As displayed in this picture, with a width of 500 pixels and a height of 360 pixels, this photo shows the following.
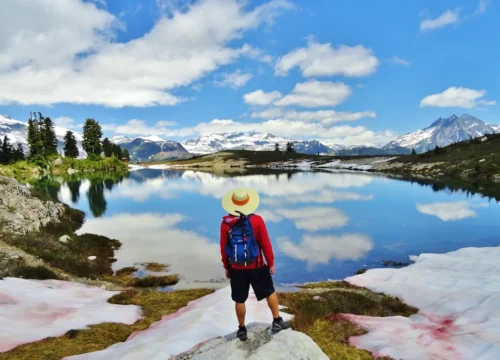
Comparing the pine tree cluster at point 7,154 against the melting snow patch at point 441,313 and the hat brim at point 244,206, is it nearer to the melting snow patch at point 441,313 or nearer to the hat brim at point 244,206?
the melting snow patch at point 441,313

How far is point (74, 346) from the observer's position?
11703mm

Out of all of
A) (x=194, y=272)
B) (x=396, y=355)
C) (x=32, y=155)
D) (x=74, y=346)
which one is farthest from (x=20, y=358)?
(x=32, y=155)

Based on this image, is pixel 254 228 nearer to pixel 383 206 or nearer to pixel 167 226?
pixel 167 226

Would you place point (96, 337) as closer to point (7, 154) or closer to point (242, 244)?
point (242, 244)

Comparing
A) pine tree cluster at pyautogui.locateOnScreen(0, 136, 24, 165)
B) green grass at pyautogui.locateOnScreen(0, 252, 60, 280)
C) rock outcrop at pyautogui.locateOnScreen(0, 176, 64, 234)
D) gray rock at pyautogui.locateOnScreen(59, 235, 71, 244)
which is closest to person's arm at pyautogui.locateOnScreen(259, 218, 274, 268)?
green grass at pyautogui.locateOnScreen(0, 252, 60, 280)

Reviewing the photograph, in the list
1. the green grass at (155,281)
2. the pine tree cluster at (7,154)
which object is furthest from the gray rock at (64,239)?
the pine tree cluster at (7,154)

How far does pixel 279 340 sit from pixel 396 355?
461cm

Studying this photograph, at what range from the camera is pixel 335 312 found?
14.9 metres

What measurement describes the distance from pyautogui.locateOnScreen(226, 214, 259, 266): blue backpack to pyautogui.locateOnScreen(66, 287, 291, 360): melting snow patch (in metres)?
4.12

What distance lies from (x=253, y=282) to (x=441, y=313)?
12.2m

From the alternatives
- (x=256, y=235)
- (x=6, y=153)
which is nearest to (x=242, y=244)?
(x=256, y=235)

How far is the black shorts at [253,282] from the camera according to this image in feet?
28.7

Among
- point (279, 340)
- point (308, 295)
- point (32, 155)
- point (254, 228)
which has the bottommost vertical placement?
point (308, 295)

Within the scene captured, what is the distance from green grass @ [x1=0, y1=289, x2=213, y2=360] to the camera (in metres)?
10.9
